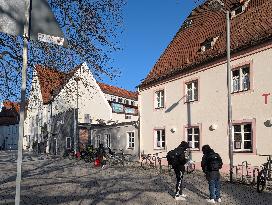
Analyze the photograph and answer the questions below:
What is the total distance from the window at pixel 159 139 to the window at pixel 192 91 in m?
3.42

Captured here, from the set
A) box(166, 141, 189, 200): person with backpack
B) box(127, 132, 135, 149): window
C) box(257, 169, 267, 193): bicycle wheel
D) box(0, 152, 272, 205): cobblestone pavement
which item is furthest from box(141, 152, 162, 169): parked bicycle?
box(166, 141, 189, 200): person with backpack

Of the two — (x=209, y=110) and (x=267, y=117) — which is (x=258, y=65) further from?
(x=209, y=110)

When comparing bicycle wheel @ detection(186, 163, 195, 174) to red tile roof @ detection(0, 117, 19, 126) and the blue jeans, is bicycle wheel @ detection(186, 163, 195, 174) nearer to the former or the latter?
the blue jeans

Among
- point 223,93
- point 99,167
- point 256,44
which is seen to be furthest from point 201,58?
point 99,167

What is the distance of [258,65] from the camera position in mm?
14938

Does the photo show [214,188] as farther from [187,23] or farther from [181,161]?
[187,23]

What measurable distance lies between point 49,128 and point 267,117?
31.6 m

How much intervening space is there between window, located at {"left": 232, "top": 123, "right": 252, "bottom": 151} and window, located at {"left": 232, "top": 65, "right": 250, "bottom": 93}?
1.74 meters

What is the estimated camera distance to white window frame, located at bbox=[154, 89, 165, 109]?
22263 millimetres

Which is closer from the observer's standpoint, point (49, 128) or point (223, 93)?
point (223, 93)

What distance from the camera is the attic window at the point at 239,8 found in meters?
18.6

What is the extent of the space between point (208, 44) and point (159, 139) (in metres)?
7.07

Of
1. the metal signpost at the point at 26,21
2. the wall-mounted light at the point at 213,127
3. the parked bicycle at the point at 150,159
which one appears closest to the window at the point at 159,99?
the parked bicycle at the point at 150,159

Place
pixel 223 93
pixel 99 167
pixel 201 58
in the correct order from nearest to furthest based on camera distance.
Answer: pixel 223 93, pixel 201 58, pixel 99 167
